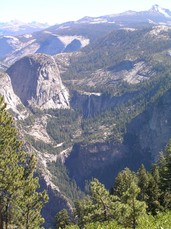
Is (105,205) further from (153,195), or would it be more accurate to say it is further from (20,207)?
(153,195)

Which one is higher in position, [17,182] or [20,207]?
[17,182]

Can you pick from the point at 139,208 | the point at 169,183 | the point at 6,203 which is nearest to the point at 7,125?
the point at 6,203

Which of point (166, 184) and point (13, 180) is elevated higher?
point (13, 180)

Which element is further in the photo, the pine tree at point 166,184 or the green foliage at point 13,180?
the pine tree at point 166,184

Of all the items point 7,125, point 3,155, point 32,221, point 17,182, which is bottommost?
point 32,221

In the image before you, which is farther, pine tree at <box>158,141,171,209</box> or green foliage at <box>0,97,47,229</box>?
pine tree at <box>158,141,171,209</box>

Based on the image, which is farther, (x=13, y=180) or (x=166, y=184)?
(x=166, y=184)

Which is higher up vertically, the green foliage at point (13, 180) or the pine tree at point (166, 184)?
the green foliage at point (13, 180)

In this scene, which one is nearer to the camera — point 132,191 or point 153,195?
point 132,191

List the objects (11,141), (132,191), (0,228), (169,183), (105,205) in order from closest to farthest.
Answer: (0,228), (11,141), (132,191), (105,205), (169,183)

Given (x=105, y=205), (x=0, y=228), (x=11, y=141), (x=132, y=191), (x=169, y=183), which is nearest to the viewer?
(x=0, y=228)

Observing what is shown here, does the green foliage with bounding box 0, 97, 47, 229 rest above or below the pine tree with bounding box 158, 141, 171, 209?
above
